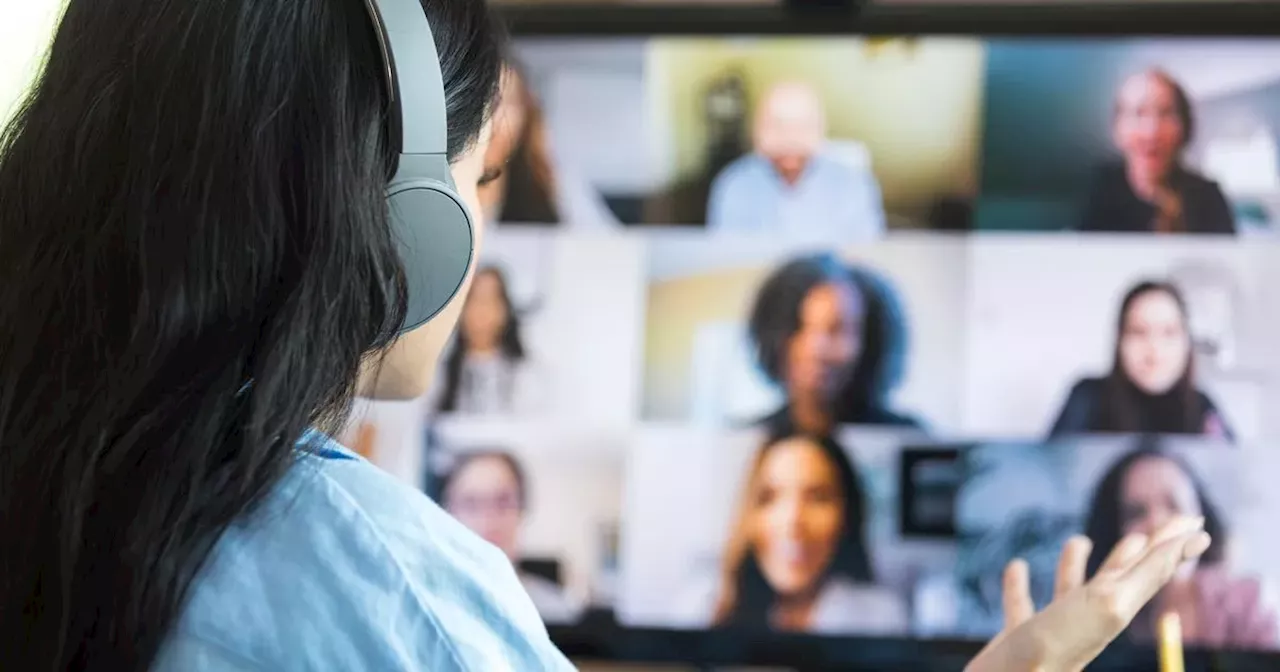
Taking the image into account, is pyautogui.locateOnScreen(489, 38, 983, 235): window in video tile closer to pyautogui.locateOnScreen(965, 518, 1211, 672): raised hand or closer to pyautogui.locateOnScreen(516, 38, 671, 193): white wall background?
pyautogui.locateOnScreen(516, 38, 671, 193): white wall background

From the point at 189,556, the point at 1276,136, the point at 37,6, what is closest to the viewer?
the point at 189,556

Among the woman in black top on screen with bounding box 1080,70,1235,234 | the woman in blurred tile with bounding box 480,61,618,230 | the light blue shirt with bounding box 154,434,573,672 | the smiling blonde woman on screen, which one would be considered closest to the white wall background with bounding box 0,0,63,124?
the woman in blurred tile with bounding box 480,61,618,230

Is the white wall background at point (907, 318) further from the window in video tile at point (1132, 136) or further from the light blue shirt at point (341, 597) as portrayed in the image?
the light blue shirt at point (341, 597)

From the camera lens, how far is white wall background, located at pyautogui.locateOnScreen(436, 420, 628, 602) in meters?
0.96

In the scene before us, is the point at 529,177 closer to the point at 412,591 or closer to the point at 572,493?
the point at 572,493

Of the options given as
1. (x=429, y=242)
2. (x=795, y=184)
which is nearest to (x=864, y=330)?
(x=795, y=184)

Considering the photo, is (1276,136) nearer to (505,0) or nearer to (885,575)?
(885,575)

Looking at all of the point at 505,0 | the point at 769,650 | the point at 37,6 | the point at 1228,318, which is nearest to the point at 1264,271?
the point at 1228,318

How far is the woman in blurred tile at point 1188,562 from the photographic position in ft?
2.92

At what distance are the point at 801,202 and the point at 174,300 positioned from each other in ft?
2.01

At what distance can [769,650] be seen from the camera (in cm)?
94

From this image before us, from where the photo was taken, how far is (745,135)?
3.11 ft

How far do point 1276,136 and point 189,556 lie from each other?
857mm

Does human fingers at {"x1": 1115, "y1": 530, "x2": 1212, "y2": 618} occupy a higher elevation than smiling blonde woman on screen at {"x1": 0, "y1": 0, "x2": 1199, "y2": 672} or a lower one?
lower
